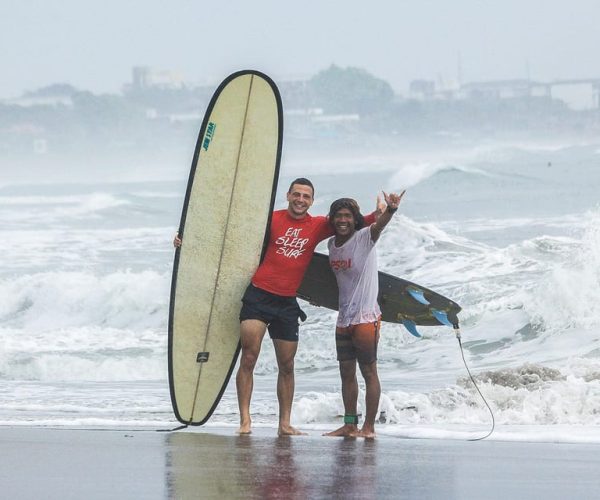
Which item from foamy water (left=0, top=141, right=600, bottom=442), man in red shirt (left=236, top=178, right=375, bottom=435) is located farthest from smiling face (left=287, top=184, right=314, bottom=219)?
foamy water (left=0, top=141, right=600, bottom=442)

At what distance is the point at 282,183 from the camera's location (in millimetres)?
28875

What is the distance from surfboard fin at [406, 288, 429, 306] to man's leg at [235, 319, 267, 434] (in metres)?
0.71

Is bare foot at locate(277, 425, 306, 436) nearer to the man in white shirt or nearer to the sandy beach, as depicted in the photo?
the sandy beach

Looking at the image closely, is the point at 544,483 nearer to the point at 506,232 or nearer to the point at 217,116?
the point at 217,116

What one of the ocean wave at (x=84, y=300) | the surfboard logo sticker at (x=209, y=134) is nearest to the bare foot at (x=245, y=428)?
→ the surfboard logo sticker at (x=209, y=134)

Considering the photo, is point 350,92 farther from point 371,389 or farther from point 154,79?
point 371,389

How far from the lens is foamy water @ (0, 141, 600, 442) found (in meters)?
7.88

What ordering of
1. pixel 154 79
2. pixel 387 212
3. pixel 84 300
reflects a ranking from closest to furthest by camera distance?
pixel 387 212, pixel 84 300, pixel 154 79

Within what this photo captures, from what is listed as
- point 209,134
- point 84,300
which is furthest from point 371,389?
point 84,300

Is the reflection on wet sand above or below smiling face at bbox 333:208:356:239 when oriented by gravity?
below

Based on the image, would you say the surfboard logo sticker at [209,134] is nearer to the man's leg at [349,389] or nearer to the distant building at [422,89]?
the man's leg at [349,389]

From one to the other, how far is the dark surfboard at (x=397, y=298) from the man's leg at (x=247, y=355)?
13.9 inches

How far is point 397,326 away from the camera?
42.2 ft

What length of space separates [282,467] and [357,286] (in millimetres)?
1251
